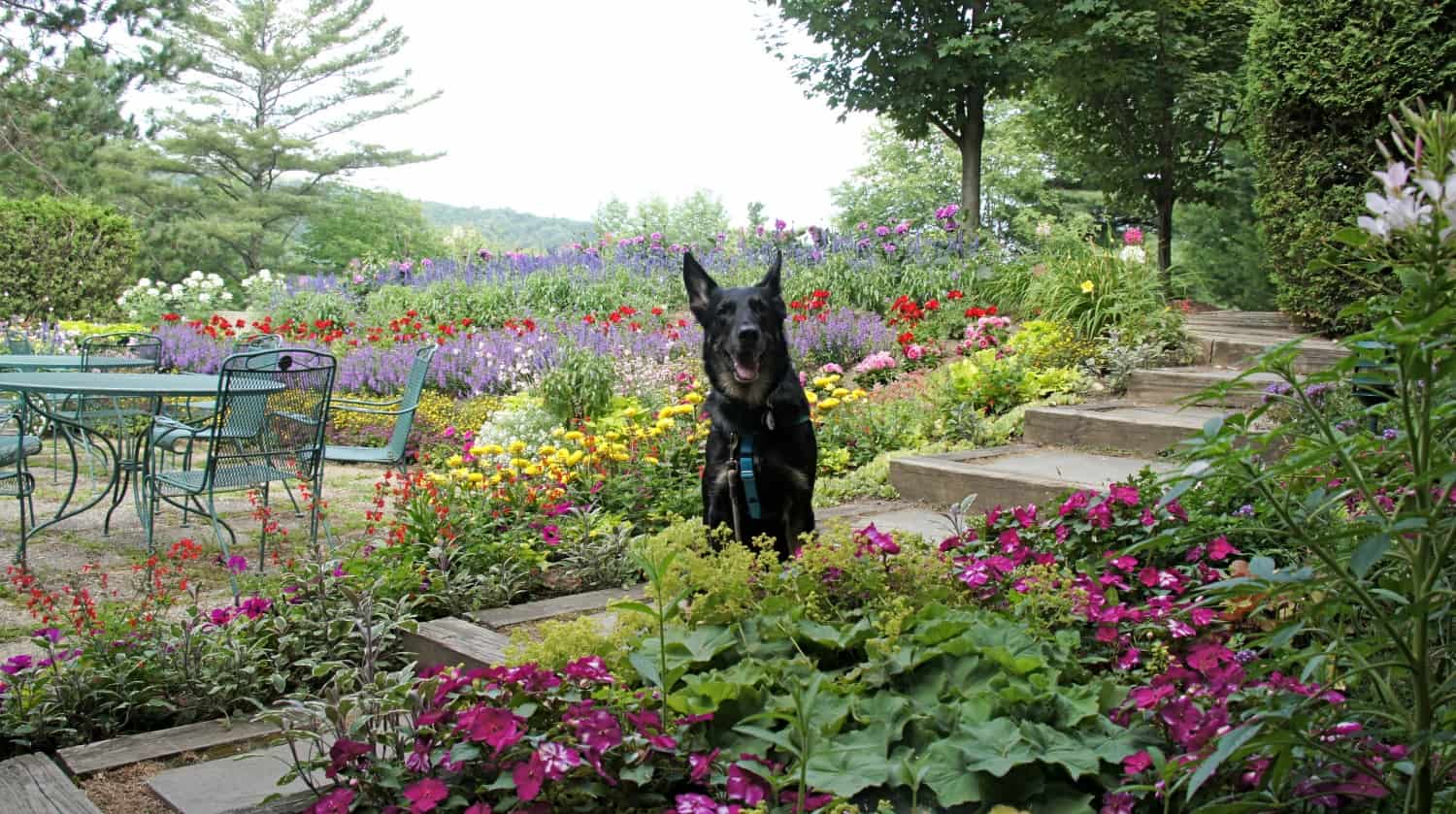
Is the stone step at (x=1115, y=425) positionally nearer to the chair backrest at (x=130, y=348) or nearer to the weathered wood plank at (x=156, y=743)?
the weathered wood plank at (x=156, y=743)

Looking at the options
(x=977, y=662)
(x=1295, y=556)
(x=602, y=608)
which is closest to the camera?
(x=977, y=662)

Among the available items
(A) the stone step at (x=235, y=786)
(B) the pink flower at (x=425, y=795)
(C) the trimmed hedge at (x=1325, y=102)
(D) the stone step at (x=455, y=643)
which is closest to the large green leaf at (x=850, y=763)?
(B) the pink flower at (x=425, y=795)

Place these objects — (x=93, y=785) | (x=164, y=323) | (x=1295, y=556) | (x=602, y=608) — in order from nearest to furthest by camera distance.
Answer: (x=93, y=785)
(x=1295, y=556)
(x=602, y=608)
(x=164, y=323)

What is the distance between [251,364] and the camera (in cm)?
636

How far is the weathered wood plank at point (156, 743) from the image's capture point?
2652mm

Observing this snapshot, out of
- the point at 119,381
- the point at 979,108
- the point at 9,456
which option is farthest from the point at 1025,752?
the point at 979,108

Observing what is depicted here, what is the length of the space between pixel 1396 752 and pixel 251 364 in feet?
20.3

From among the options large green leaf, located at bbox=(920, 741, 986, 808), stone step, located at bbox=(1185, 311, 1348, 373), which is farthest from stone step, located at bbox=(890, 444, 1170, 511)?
large green leaf, located at bbox=(920, 741, 986, 808)

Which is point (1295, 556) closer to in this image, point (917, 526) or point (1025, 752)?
point (1025, 752)

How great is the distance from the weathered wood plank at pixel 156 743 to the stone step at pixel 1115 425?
4.41 meters

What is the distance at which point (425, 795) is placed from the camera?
1.80 metres

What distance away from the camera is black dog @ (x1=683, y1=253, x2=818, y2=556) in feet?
12.0

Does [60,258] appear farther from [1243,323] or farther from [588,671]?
[588,671]

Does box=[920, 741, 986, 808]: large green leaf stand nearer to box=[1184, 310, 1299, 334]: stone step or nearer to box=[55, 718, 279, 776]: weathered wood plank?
box=[55, 718, 279, 776]: weathered wood plank
